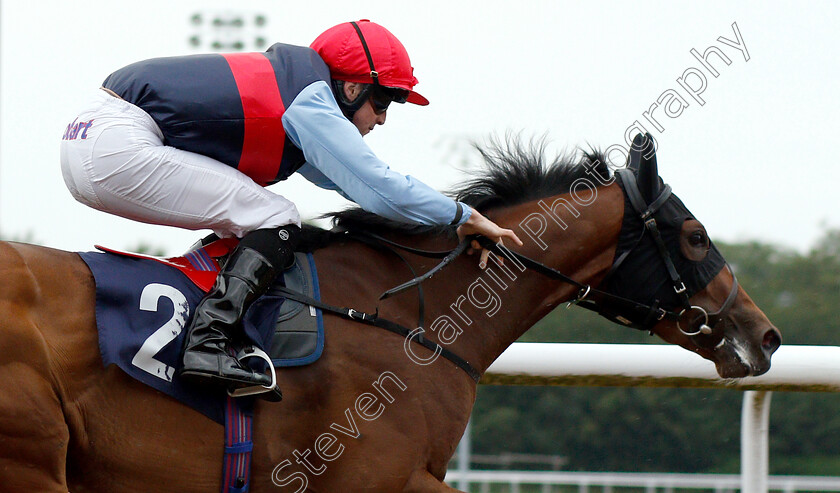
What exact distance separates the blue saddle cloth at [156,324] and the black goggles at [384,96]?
0.84 m

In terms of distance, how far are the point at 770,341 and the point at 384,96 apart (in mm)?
1700

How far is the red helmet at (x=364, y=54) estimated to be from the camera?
301cm

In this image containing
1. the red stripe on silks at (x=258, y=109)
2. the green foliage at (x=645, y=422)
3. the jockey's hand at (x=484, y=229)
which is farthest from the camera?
the green foliage at (x=645, y=422)

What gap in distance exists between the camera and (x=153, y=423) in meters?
2.56

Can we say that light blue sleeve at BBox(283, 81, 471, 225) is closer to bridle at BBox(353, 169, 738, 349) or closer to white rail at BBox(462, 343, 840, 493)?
bridle at BBox(353, 169, 738, 349)

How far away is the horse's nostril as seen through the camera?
3.30 meters

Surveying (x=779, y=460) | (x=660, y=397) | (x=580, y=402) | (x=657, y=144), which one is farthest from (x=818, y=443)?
(x=657, y=144)

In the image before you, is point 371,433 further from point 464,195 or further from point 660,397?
point 660,397

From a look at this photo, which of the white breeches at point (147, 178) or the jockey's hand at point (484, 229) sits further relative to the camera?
the jockey's hand at point (484, 229)

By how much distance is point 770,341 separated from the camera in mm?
3311

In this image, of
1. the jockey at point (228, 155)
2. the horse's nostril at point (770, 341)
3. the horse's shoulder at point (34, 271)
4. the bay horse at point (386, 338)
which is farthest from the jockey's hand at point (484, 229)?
the horse's shoulder at point (34, 271)

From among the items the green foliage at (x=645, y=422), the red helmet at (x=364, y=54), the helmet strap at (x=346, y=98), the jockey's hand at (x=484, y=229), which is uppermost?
the red helmet at (x=364, y=54)

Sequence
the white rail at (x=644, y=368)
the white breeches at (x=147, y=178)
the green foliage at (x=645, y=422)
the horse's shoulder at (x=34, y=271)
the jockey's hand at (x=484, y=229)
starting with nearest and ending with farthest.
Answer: the horse's shoulder at (x=34, y=271) < the white breeches at (x=147, y=178) < the jockey's hand at (x=484, y=229) < the white rail at (x=644, y=368) < the green foliage at (x=645, y=422)

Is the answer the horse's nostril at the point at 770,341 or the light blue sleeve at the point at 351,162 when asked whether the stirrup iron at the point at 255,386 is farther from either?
the horse's nostril at the point at 770,341
